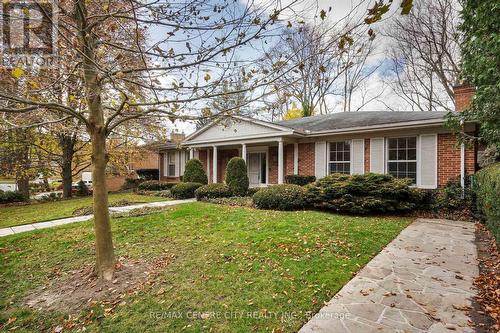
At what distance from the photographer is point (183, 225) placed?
6441 mm

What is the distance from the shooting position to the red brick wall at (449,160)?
332 inches

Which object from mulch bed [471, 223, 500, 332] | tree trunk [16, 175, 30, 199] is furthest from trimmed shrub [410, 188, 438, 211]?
tree trunk [16, 175, 30, 199]

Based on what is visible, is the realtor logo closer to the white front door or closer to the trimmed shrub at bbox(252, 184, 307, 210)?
the trimmed shrub at bbox(252, 184, 307, 210)

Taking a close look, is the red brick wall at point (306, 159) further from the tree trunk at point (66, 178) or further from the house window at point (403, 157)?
the tree trunk at point (66, 178)

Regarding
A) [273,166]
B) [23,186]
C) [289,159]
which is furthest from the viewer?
[23,186]

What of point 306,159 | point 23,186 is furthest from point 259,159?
point 23,186

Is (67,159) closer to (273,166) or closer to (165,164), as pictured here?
(165,164)

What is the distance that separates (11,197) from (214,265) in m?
15.2

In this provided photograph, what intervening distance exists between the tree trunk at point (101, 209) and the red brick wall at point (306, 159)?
957cm

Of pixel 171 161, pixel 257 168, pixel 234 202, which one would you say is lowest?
pixel 234 202

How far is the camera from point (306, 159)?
40.2ft

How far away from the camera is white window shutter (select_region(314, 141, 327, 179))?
11609 millimetres

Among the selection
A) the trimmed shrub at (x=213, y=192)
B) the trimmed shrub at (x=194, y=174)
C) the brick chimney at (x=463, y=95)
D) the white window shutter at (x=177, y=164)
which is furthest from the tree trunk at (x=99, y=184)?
the white window shutter at (x=177, y=164)

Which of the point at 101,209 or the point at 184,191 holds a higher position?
the point at 101,209
